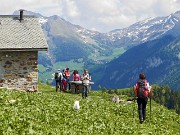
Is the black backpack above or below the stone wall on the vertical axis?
below

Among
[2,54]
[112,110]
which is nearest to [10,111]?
[112,110]

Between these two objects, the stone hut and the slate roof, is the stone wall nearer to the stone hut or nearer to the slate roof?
the stone hut

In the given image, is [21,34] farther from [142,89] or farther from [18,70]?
[142,89]

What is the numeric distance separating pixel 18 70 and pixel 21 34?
515 cm

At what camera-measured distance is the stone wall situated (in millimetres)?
37600

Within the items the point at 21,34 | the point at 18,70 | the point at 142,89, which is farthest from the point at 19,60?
the point at 142,89

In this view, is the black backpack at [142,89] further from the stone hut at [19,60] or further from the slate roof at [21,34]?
the slate roof at [21,34]

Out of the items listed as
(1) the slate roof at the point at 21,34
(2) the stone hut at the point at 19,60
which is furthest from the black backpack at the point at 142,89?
(1) the slate roof at the point at 21,34

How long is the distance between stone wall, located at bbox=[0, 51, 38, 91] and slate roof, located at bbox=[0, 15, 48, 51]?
75cm

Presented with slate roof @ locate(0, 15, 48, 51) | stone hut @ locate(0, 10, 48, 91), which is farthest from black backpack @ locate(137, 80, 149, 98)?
slate roof @ locate(0, 15, 48, 51)

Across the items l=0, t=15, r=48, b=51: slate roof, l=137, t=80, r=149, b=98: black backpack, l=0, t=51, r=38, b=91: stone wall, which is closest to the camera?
l=137, t=80, r=149, b=98: black backpack

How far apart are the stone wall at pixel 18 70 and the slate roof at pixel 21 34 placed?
0.75 meters

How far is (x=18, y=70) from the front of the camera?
38.1 metres

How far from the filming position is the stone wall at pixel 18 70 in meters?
37.6
